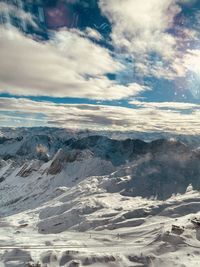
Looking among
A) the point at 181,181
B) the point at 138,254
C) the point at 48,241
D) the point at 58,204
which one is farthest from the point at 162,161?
the point at 138,254

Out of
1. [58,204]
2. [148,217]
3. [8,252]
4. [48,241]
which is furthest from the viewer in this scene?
[58,204]

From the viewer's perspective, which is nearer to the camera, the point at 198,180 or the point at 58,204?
the point at 58,204

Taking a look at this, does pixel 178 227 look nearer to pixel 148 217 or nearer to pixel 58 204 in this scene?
pixel 148 217

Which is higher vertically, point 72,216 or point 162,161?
point 162,161

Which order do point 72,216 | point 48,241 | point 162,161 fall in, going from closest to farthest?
point 48,241 < point 72,216 < point 162,161

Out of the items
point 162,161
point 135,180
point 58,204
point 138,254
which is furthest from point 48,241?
point 162,161

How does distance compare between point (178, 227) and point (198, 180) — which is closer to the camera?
point (178, 227)

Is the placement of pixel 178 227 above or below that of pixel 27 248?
above

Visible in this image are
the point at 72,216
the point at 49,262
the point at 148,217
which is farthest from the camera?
the point at 72,216

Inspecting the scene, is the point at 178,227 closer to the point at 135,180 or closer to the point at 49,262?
the point at 49,262
